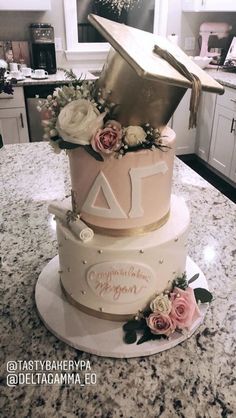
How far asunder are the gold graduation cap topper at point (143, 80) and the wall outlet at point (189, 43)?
359 cm

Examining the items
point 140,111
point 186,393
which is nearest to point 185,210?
point 140,111

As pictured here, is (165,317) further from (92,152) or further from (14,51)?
(14,51)

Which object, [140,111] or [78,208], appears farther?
[78,208]

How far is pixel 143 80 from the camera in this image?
2.04 feet

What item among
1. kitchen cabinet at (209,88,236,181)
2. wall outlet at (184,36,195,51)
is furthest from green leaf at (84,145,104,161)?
wall outlet at (184,36,195,51)

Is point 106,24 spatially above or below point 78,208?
above

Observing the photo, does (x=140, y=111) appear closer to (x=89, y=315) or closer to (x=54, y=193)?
(x=89, y=315)

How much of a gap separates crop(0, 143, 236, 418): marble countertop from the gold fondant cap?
50cm

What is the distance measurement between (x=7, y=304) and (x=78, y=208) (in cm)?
30

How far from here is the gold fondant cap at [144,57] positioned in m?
0.55

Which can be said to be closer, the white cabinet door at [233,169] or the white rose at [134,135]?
the white rose at [134,135]

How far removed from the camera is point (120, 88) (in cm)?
65

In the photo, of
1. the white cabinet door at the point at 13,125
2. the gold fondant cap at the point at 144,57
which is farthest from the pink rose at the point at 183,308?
the white cabinet door at the point at 13,125

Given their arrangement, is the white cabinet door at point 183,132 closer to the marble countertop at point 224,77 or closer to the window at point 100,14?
the marble countertop at point 224,77
